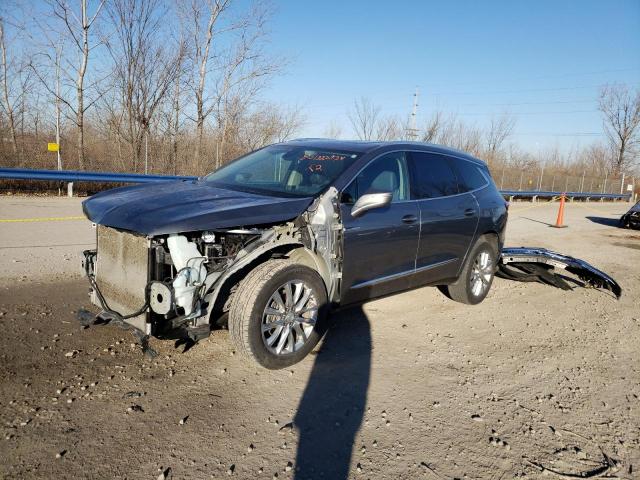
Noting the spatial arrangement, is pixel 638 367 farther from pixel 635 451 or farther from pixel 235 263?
pixel 235 263

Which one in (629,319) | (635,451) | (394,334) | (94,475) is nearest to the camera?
(94,475)

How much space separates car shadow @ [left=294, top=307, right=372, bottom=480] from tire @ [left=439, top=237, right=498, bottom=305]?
1.55 metres

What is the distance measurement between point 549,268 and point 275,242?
4.67 meters

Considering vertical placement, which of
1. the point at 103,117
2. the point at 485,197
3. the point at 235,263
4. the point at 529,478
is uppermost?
the point at 103,117

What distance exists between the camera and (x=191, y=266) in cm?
327

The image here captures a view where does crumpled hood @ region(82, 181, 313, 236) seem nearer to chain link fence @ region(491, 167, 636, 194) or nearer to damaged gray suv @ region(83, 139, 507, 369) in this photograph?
damaged gray suv @ region(83, 139, 507, 369)

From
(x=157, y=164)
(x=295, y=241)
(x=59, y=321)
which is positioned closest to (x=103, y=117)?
(x=157, y=164)

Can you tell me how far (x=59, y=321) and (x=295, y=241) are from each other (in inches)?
97.4

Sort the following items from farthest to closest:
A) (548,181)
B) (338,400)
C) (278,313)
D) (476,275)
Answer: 1. (548,181)
2. (476,275)
3. (278,313)
4. (338,400)

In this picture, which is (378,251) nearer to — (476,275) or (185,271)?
(185,271)

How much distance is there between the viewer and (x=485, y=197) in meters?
5.73

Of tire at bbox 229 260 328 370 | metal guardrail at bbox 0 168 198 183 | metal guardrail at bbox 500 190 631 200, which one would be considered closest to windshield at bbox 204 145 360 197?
tire at bbox 229 260 328 370

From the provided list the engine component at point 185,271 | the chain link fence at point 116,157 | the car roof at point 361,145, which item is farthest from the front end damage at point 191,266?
the chain link fence at point 116,157

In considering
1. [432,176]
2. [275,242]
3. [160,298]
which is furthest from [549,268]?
[160,298]
